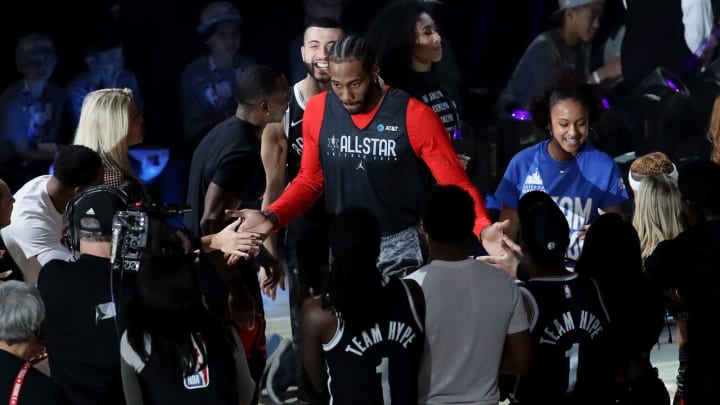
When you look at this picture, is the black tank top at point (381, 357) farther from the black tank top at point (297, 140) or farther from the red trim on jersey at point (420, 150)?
the black tank top at point (297, 140)

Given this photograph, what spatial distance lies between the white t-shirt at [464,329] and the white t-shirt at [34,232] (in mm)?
1705

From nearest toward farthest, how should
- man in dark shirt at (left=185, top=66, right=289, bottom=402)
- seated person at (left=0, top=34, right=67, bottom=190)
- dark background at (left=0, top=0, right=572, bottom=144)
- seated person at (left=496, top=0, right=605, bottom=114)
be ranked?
man in dark shirt at (left=185, top=66, right=289, bottom=402)
seated person at (left=0, top=34, right=67, bottom=190)
dark background at (left=0, top=0, right=572, bottom=144)
seated person at (left=496, top=0, right=605, bottom=114)

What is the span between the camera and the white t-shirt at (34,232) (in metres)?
4.32

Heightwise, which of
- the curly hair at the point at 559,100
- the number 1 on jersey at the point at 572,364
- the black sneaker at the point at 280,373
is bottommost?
the black sneaker at the point at 280,373

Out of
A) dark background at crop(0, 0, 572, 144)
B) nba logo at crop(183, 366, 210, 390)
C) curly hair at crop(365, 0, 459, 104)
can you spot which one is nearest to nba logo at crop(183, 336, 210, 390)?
nba logo at crop(183, 366, 210, 390)

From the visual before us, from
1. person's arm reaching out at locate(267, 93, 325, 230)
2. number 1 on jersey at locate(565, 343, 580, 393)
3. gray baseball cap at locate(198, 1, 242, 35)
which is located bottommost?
number 1 on jersey at locate(565, 343, 580, 393)

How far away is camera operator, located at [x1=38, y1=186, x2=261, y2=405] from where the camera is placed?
3.27 metres

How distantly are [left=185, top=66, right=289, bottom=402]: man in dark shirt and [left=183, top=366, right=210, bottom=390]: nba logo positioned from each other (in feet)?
4.54

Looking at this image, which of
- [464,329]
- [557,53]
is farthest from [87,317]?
[557,53]

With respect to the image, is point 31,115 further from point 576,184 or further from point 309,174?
point 576,184

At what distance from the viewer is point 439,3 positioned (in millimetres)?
→ 7977

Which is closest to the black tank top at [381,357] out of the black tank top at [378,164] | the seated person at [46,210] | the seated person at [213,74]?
the black tank top at [378,164]

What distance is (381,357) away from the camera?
3.09 meters

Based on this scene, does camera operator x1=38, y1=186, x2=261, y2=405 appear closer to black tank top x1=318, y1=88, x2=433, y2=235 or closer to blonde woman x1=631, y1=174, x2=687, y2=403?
black tank top x1=318, y1=88, x2=433, y2=235
